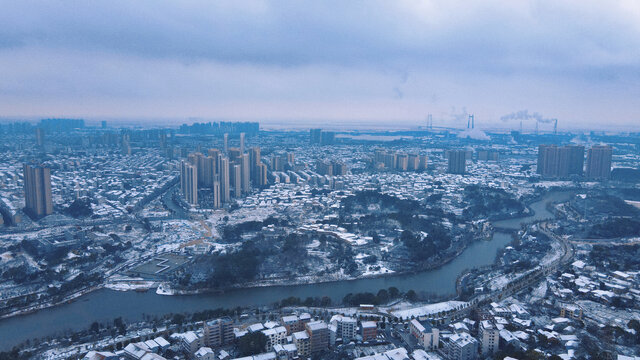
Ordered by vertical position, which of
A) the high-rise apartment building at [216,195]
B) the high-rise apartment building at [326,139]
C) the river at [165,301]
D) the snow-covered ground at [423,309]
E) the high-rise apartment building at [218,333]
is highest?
the high-rise apartment building at [326,139]

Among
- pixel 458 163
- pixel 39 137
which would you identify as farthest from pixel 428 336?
pixel 39 137

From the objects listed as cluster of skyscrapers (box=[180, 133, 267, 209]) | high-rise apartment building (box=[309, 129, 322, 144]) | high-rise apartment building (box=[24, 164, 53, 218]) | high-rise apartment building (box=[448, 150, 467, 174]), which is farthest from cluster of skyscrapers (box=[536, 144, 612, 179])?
high-rise apartment building (box=[24, 164, 53, 218])

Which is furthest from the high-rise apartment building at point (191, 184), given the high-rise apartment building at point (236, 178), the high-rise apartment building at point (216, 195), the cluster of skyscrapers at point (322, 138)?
the cluster of skyscrapers at point (322, 138)

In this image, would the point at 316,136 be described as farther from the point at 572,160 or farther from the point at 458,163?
the point at 572,160

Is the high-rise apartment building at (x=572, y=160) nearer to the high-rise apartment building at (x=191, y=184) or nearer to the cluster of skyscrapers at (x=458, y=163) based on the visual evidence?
the cluster of skyscrapers at (x=458, y=163)

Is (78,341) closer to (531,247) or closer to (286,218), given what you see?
(286,218)

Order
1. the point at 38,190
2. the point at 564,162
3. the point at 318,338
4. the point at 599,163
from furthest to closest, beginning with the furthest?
the point at 564,162 → the point at 599,163 → the point at 38,190 → the point at 318,338
